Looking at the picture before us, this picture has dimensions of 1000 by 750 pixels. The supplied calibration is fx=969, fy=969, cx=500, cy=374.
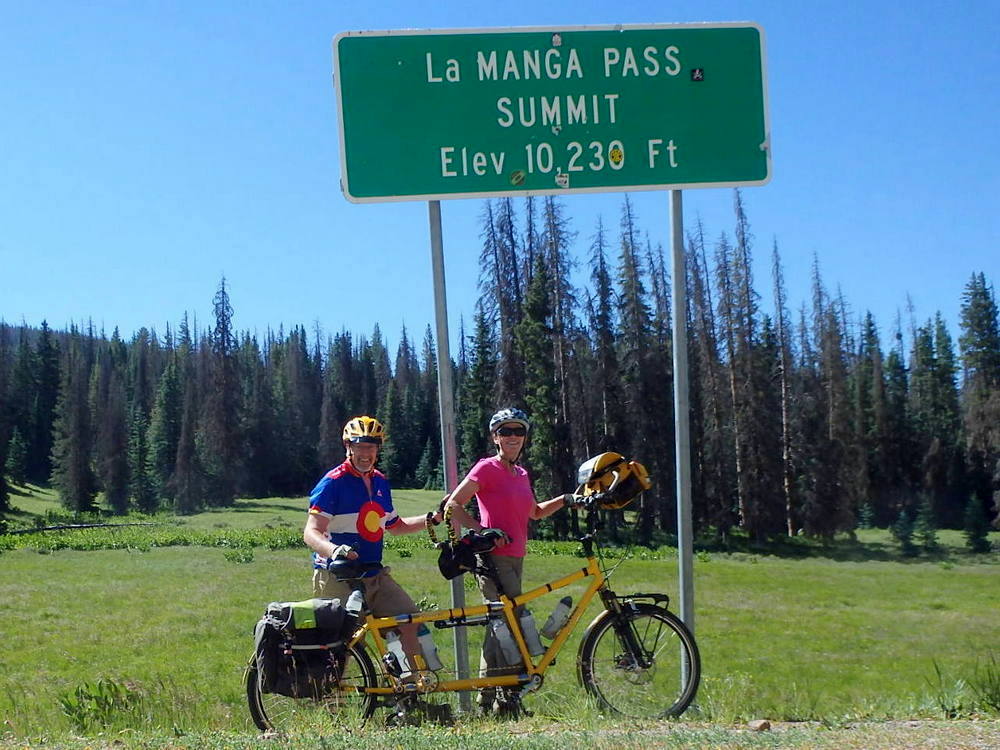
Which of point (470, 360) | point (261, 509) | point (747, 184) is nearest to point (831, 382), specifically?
point (470, 360)

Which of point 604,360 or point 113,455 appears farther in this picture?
point 113,455

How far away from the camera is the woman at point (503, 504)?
5906mm

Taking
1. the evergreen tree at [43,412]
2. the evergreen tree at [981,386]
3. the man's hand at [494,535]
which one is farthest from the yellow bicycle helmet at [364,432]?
the evergreen tree at [43,412]

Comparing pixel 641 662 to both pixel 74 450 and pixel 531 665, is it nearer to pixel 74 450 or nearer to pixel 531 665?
pixel 531 665

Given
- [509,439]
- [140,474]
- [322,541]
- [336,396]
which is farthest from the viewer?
[336,396]

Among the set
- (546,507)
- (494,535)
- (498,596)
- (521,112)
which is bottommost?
(498,596)

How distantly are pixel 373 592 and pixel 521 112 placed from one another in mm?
3150

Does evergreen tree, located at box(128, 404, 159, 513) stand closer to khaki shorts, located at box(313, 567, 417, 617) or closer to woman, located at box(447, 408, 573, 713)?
khaki shorts, located at box(313, 567, 417, 617)

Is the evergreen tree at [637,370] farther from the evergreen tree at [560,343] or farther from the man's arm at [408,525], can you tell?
the man's arm at [408,525]

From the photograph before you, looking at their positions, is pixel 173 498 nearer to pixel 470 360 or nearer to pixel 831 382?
pixel 470 360

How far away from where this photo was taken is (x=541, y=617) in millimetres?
10375

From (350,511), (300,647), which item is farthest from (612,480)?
(300,647)

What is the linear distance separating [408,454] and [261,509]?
18547mm

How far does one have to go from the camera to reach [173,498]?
7450 centimetres
